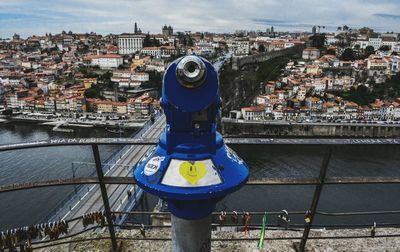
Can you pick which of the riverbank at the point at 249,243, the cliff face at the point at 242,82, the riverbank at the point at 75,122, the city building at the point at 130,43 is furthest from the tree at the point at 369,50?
the riverbank at the point at 249,243

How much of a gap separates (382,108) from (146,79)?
87.0 feet

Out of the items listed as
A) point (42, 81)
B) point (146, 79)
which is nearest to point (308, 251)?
point (146, 79)

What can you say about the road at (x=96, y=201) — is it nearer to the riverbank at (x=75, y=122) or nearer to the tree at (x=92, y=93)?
the riverbank at (x=75, y=122)

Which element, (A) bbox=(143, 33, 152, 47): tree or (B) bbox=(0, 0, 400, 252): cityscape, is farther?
(A) bbox=(143, 33, 152, 47): tree

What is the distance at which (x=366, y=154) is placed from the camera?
21.9m

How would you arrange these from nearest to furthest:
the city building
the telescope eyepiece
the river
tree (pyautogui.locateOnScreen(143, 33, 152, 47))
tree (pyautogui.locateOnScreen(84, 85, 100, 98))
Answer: the telescope eyepiece → the river → tree (pyautogui.locateOnScreen(84, 85, 100, 98)) → tree (pyautogui.locateOnScreen(143, 33, 152, 47)) → the city building

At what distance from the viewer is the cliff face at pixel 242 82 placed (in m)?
38.1

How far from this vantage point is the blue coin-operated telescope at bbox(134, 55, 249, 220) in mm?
749

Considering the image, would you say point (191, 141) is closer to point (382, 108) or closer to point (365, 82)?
point (382, 108)

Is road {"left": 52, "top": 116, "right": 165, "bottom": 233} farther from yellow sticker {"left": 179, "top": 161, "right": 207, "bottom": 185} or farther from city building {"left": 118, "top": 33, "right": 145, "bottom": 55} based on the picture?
city building {"left": 118, "top": 33, "right": 145, "bottom": 55}

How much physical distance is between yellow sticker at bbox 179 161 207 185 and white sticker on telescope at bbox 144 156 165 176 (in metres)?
0.06

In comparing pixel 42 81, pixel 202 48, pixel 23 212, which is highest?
pixel 202 48

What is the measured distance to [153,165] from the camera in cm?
81

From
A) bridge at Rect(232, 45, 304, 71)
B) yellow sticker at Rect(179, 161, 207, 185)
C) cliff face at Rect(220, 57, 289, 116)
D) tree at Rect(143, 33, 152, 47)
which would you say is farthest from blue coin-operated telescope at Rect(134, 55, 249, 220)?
tree at Rect(143, 33, 152, 47)
